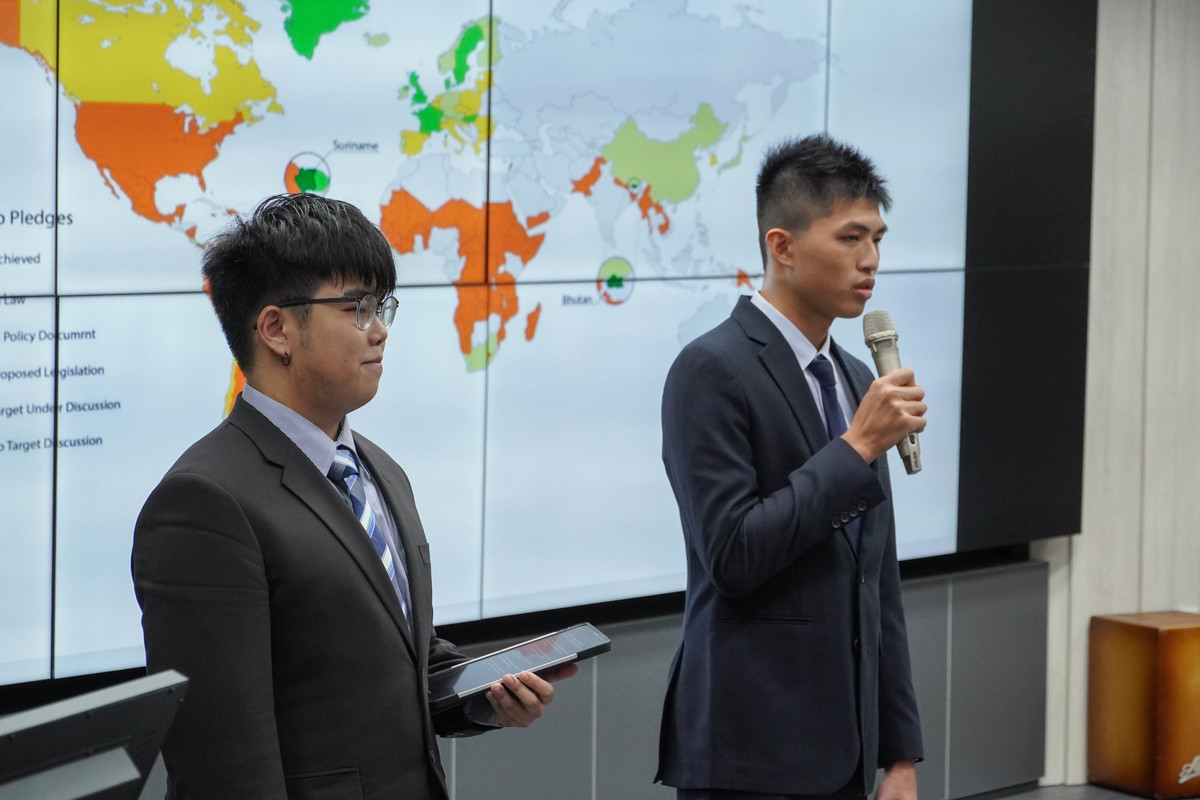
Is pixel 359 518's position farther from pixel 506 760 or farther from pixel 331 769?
pixel 506 760

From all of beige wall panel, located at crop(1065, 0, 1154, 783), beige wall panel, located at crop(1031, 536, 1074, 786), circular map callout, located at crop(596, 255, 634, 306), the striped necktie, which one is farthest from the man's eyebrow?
beige wall panel, located at crop(1031, 536, 1074, 786)

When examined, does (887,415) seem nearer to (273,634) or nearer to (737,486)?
(737,486)

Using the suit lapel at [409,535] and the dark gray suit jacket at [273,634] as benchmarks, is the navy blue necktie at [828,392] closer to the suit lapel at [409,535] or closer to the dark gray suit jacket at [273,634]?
the suit lapel at [409,535]

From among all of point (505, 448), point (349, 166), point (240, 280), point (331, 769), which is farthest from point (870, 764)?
point (349, 166)

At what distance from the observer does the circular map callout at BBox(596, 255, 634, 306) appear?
12.5ft

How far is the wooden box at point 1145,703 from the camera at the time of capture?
474cm

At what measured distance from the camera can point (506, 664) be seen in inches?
70.7

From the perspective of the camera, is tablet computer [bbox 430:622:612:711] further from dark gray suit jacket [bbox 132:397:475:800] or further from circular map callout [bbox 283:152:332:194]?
circular map callout [bbox 283:152:332:194]

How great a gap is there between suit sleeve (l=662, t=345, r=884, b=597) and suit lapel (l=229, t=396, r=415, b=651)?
0.62 meters

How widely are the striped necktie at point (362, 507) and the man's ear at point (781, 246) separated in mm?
895

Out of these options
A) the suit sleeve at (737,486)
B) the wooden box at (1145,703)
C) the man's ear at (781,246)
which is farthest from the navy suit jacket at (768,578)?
the wooden box at (1145,703)

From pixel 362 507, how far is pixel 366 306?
0.85ft

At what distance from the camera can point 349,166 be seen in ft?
10.8

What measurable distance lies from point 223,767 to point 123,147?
6.02 feet
